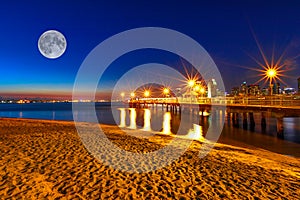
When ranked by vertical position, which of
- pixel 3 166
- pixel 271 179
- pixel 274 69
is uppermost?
pixel 274 69

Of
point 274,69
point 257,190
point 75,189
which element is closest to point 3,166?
point 75,189

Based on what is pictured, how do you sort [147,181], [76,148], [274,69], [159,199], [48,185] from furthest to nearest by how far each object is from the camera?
1. [274,69]
2. [76,148]
3. [147,181]
4. [48,185]
5. [159,199]

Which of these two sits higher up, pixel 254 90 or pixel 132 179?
pixel 254 90

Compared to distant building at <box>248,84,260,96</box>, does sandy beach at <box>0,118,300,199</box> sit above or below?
below

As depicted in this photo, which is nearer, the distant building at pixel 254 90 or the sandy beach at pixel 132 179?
the sandy beach at pixel 132 179

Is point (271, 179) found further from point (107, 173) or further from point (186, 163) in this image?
point (107, 173)

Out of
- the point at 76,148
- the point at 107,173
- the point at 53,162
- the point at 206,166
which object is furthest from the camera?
the point at 76,148

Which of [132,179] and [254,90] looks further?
[254,90]

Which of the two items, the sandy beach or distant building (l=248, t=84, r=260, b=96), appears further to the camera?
distant building (l=248, t=84, r=260, b=96)

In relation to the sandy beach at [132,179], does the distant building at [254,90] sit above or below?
above

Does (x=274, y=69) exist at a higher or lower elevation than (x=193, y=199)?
higher

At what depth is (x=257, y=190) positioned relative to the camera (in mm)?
6305

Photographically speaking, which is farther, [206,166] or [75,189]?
[206,166]

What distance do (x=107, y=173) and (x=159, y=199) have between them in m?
2.39
